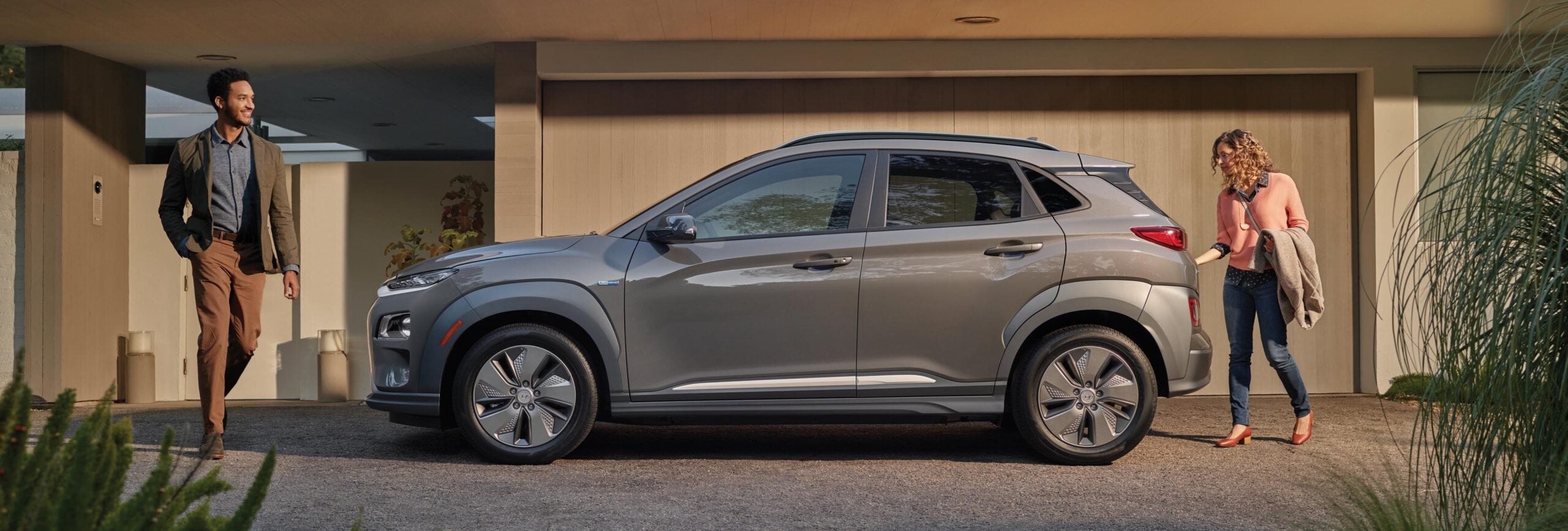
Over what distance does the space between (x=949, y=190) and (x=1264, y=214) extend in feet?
5.70

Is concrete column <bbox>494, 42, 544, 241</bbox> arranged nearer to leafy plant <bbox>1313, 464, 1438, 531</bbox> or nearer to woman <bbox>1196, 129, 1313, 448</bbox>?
woman <bbox>1196, 129, 1313, 448</bbox>

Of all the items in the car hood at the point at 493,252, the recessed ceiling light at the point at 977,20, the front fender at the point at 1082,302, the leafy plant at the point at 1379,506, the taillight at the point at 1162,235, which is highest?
the recessed ceiling light at the point at 977,20

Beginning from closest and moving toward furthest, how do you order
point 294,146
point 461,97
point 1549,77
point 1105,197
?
point 1549,77, point 1105,197, point 461,97, point 294,146

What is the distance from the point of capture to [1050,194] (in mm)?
6352

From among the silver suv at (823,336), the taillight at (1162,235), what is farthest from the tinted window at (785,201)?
the taillight at (1162,235)

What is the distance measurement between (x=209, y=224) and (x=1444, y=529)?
18.4 feet

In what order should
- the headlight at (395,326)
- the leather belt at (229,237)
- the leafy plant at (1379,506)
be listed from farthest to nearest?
the leather belt at (229,237) → the headlight at (395,326) → the leafy plant at (1379,506)

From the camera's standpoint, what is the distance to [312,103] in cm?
1384

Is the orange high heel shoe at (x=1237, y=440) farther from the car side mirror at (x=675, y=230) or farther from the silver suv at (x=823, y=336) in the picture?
the car side mirror at (x=675, y=230)

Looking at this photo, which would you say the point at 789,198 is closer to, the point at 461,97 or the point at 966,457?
the point at 966,457

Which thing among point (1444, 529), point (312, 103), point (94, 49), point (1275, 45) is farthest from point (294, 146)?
point (1444, 529)

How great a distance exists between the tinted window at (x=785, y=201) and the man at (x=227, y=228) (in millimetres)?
2186

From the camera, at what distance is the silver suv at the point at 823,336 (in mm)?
6188

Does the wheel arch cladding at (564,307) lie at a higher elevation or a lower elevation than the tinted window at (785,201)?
lower
